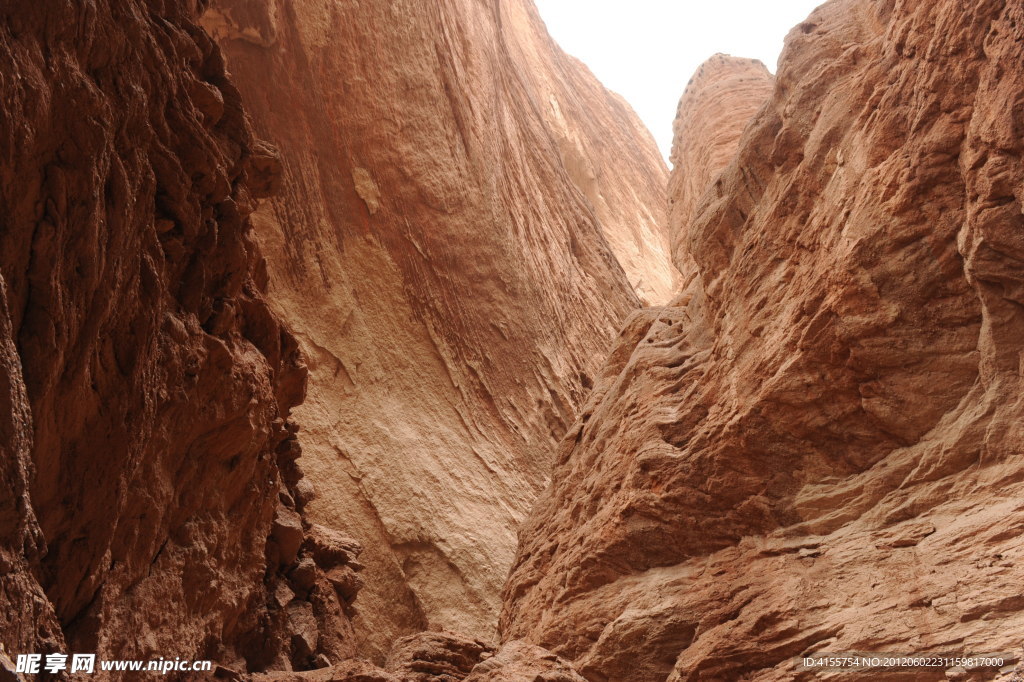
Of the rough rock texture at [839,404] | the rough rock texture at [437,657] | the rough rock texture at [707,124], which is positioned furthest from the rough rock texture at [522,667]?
the rough rock texture at [707,124]

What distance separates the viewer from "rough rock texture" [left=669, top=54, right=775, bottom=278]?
57.8 ft

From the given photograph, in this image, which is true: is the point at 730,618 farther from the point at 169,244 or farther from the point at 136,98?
the point at 136,98

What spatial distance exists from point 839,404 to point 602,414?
10.8ft

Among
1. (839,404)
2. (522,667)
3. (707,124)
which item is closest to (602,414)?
(839,404)

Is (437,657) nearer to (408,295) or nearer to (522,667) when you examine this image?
(522,667)

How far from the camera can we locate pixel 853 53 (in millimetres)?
8062

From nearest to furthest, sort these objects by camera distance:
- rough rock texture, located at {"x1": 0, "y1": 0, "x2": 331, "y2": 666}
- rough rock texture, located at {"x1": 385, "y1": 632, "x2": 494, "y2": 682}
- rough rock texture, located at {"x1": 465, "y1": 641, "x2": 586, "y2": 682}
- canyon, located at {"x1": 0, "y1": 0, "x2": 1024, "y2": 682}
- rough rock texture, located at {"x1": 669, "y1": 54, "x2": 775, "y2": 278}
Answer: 1. rough rock texture, located at {"x1": 0, "y1": 0, "x2": 331, "y2": 666}
2. canyon, located at {"x1": 0, "y1": 0, "x2": 1024, "y2": 682}
3. rough rock texture, located at {"x1": 465, "y1": 641, "x2": 586, "y2": 682}
4. rough rock texture, located at {"x1": 385, "y1": 632, "x2": 494, "y2": 682}
5. rough rock texture, located at {"x1": 669, "y1": 54, "x2": 775, "y2": 278}

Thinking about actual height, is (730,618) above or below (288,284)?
below

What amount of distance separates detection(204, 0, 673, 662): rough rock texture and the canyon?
150 mm

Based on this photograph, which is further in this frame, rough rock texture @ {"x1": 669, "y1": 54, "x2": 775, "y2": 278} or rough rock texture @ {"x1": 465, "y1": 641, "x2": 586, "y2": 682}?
rough rock texture @ {"x1": 669, "y1": 54, "x2": 775, "y2": 278}

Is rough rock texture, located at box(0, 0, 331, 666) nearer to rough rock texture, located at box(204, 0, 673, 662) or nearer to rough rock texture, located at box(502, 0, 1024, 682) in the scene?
rough rock texture, located at box(502, 0, 1024, 682)

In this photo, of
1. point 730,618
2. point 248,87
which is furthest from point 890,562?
point 248,87

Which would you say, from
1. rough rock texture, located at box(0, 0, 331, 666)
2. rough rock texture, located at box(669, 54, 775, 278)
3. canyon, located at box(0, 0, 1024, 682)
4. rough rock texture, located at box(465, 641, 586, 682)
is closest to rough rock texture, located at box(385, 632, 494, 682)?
canyon, located at box(0, 0, 1024, 682)

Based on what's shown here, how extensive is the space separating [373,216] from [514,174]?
3.59 metres
